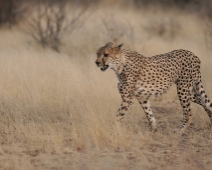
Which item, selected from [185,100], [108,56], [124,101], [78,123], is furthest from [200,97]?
[78,123]

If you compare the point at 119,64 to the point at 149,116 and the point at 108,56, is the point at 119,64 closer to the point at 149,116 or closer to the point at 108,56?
the point at 108,56

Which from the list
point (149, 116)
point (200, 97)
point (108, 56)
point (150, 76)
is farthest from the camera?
point (200, 97)

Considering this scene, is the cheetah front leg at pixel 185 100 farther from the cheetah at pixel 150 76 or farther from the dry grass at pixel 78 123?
the dry grass at pixel 78 123

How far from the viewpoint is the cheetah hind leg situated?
21.3 ft

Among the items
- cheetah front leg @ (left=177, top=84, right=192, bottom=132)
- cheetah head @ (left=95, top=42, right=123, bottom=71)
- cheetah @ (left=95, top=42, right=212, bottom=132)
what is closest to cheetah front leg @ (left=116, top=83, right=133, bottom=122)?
cheetah @ (left=95, top=42, right=212, bottom=132)

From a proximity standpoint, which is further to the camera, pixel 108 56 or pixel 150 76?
pixel 150 76

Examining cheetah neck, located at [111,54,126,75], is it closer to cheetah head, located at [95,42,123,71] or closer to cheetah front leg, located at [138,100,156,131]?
cheetah head, located at [95,42,123,71]

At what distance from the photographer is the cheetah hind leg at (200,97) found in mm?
6480

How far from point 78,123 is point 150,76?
3.15 ft

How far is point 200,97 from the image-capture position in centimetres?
656

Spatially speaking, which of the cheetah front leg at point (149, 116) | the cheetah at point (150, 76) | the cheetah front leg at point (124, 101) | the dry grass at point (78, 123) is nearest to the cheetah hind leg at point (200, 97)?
the cheetah at point (150, 76)

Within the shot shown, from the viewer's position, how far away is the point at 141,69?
6.14 meters

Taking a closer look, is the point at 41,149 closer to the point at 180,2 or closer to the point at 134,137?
the point at 134,137

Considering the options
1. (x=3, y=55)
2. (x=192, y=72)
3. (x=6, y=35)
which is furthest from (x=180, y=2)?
(x=192, y=72)
